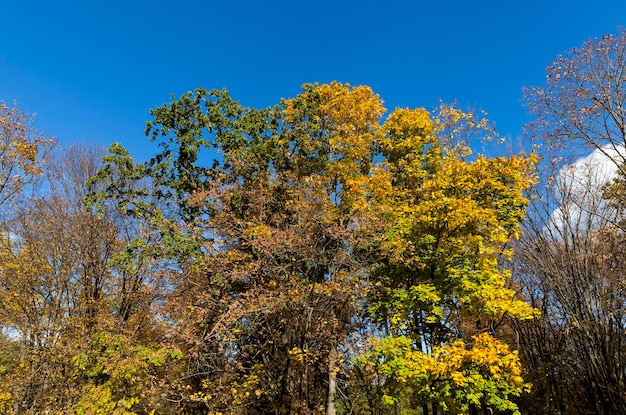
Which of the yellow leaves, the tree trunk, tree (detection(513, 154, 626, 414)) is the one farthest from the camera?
tree (detection(513, 154, 626, 414))

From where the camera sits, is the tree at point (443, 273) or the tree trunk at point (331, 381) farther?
the tree trunk at point (331, 381)

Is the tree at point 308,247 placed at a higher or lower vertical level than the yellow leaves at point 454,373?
higher

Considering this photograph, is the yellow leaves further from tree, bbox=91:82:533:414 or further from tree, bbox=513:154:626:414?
tree, bbox=513:154:626:414

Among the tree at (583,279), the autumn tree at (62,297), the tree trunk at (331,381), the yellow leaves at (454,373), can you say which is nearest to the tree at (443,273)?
the yellow leaves at (454,373)

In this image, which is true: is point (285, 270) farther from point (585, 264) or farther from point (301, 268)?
point (585, 264)

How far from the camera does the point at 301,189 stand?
11.4m

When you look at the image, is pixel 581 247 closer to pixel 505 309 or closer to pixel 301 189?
pixel 505 309

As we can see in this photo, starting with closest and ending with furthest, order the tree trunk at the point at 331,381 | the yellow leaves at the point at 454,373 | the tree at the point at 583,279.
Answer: the yellow leaves at the point at 454,373, the tree trunk at the point at 331,381, the tree at the point at 583,279

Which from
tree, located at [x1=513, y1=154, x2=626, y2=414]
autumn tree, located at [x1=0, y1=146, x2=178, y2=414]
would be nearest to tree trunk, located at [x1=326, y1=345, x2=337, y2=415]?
autumn tree, located at [x1=0, y1=146, x2=178, y2=414]

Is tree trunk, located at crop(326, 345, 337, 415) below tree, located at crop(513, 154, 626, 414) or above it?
below

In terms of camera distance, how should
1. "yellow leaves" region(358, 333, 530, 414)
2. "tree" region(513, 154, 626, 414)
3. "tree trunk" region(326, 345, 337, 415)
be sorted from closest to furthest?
Answer: "yellow leaves" region(358, 333, 530, 414)
"tree trunk" region(326, 345, 337, 415)
"tree" region(513, 154, 626, 414)

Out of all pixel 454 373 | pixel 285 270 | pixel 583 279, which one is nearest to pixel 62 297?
pixel 285 270

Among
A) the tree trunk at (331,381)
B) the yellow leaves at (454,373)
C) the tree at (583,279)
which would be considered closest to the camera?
the yellow leaves at (454,373)

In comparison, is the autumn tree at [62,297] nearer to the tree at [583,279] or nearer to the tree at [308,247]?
the tree at [308,247]
